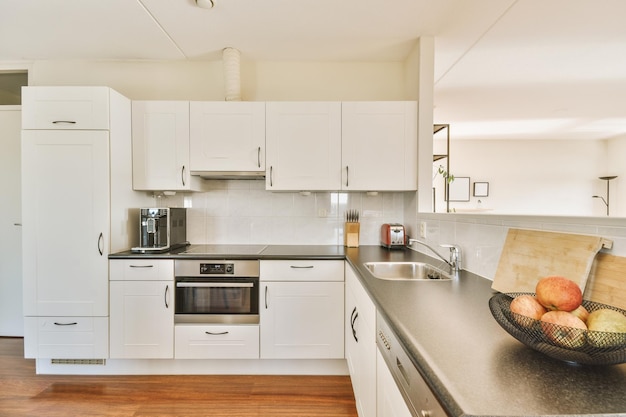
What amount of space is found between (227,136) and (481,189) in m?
5.34

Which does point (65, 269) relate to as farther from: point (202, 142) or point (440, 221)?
point (440, 221)

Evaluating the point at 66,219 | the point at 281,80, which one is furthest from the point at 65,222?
the point at 281,80

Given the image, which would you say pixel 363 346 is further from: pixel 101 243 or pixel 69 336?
pixel 69 336

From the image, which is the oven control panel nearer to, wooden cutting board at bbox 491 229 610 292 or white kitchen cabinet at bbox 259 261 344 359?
white kitchen cabinet at bbox 259 261 344 359

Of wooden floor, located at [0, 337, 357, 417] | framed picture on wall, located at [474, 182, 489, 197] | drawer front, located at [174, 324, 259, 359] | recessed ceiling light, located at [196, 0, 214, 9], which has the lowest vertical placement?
wooden floor, located at [0, 337, 357, 417]

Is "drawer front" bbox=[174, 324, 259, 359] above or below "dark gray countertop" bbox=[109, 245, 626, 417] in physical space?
below

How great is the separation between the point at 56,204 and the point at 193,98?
133 cm

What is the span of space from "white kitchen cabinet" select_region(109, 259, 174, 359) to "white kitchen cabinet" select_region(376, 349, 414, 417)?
1.58 m

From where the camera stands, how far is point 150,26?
204 cm

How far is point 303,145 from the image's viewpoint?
225 cm

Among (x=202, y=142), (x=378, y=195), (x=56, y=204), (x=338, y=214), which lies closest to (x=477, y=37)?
(x=378, y=195)

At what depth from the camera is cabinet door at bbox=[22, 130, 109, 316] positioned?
1983 mm

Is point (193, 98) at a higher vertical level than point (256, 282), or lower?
higher

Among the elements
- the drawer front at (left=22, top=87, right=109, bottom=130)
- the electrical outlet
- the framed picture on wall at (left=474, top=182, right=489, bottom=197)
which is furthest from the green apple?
the framed picture on wall at (left=474, top=182, right=489, bottom=197)
